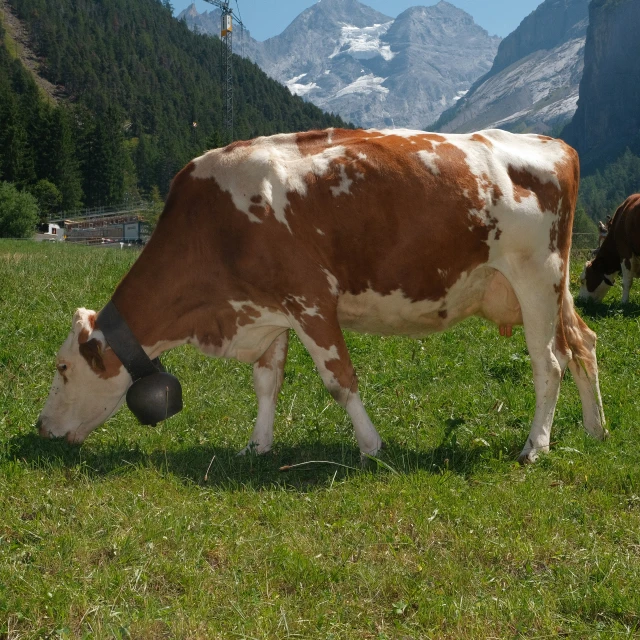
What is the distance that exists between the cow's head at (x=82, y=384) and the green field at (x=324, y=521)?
0.79 ft

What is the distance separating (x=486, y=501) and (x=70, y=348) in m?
3.83

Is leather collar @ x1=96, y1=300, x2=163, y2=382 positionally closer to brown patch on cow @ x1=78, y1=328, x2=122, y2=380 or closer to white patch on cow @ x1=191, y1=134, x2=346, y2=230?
brown patch on cow @ x1=78, y1=328, x2=122, y2=380

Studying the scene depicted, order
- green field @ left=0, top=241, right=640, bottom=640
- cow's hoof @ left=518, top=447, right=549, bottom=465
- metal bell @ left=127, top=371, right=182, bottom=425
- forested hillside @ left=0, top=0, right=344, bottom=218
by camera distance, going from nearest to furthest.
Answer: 1. green field @ left=0, top=241, right=640, bottom=640
2. cow's hoof @ left=518, top=447, right=549, bottom=465
3. metal bell @ left=127, top=371, right=182, bottom=425
4. forested hillside @ left=0, top=0, right=344, bottom=218

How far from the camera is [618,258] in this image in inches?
658

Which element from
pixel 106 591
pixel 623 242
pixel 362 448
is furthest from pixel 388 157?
pixel 623 242

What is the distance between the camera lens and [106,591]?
430cm

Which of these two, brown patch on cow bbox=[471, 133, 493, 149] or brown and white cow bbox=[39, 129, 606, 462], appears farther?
brown patch on cow bbox=[471, 133, 493, 149]

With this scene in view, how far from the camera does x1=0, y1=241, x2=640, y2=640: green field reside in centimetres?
413

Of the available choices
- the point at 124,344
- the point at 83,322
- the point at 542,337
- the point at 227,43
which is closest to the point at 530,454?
the point at 542,337

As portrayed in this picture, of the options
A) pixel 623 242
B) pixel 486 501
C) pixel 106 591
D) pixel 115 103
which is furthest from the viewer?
pixel 115 103

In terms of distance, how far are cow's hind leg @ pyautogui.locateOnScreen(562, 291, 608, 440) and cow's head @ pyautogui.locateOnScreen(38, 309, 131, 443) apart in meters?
4.18

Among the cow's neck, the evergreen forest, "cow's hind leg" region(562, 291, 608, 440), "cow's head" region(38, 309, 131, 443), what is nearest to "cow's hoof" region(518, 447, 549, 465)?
"cow's hind leg" region(562, 291, 608, 440)

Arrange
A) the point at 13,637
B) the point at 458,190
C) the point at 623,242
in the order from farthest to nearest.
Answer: the point at 623,242 < the point at 458,190 < the point at 13,637

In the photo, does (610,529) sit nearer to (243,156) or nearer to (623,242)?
(243,156)
